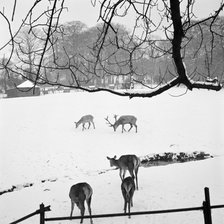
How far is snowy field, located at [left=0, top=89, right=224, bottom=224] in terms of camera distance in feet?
26.3

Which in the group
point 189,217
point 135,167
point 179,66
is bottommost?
point 189,217

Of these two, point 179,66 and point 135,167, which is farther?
point 135,167

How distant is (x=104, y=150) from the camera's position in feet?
52.9

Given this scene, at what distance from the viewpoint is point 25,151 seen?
16391 mm

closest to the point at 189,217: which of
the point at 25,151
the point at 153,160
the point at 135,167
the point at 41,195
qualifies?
the point at 135,167

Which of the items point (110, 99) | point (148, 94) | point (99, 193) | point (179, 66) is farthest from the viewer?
point (110, 99)

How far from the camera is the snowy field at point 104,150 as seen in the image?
8016 millimetres

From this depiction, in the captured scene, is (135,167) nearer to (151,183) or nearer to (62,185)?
(151,183)

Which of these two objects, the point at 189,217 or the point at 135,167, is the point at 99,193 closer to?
the point at 135,167

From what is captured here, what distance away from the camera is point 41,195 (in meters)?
9.11

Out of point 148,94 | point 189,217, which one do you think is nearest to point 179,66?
point 148,94

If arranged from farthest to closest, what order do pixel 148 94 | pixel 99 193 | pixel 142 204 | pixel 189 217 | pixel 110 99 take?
pixel 110 99
pixel 99 193
pixel 142 204
pixel 189 217
pixel 148 94

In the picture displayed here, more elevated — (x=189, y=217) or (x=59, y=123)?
(x=59, y=123)

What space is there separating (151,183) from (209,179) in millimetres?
1804
